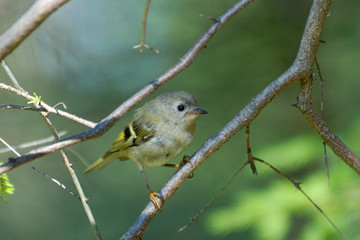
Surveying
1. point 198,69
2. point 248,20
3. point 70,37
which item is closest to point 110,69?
point 70,37

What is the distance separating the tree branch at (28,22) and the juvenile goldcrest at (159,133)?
1.56 m

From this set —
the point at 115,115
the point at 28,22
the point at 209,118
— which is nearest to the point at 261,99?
the point at 115,115

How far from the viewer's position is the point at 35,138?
4207 millimetres

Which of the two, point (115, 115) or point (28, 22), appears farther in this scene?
point (115, 115)

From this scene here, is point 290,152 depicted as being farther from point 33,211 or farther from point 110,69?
point 33,211

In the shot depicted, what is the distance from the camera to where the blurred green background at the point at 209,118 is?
2.15 m

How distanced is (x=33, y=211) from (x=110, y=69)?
5.73 feet

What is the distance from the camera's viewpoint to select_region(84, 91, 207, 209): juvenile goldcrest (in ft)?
7.83

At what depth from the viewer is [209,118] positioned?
3414 mm

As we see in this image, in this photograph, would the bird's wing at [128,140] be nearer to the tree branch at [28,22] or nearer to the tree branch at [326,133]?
the tree branch at [326,133]

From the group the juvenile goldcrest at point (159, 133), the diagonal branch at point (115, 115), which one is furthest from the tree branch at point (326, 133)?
the juvenile goldcrest at point (159, 133)

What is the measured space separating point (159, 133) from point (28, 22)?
165 cm

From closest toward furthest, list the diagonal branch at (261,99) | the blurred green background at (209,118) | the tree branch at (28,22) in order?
1. the tree branch at (28,22)
2. the diagonal branch at (261,99)
3. the blurred green background at (209,118)

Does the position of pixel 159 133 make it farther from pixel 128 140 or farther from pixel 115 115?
pixel 115 115
